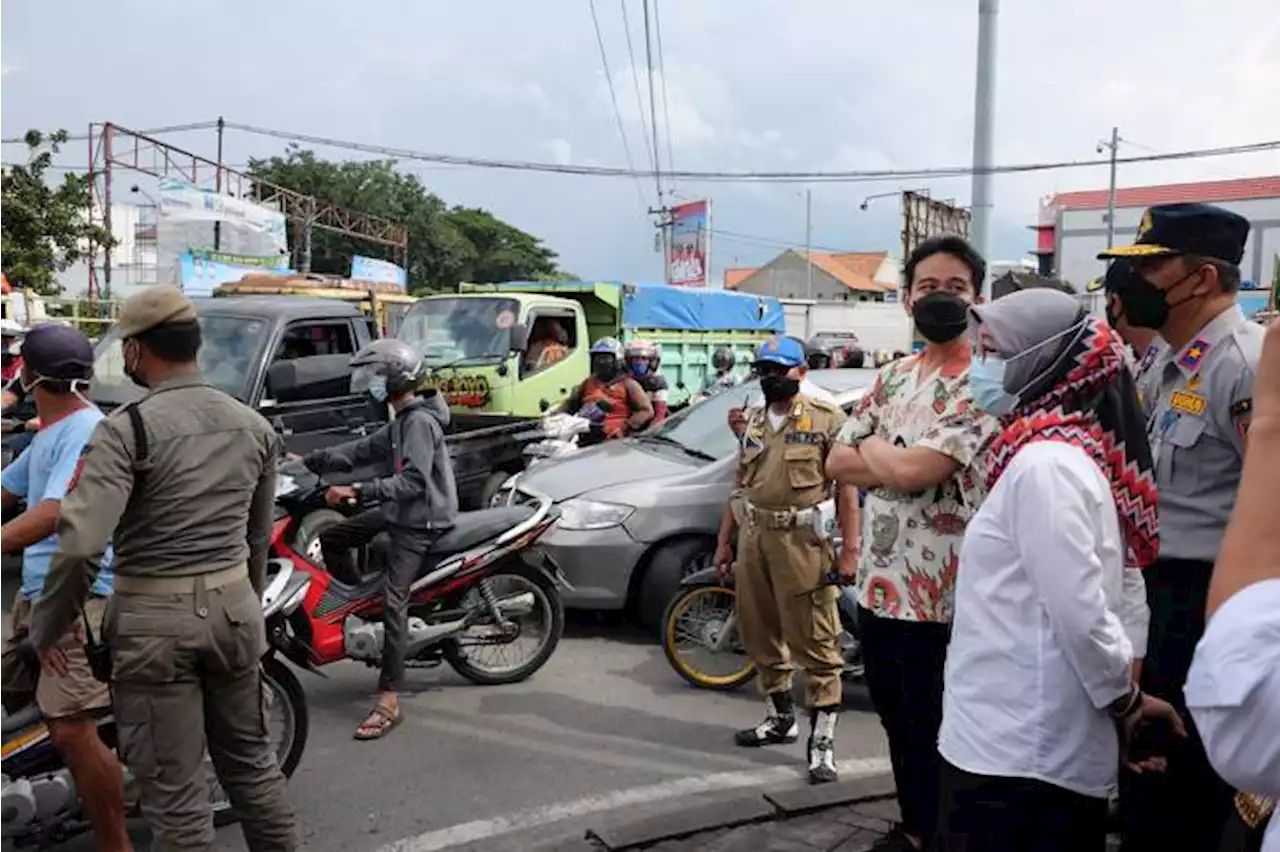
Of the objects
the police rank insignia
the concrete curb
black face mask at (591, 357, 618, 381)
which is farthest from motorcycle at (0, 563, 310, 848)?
black face mask at (591, 357, 618, 381)

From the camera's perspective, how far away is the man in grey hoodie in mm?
4770

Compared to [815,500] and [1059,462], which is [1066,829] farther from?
[815,500]

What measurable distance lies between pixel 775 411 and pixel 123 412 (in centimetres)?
257

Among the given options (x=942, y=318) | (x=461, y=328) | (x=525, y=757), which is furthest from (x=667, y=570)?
(x=461, y=328)

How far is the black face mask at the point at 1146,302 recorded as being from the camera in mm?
2814

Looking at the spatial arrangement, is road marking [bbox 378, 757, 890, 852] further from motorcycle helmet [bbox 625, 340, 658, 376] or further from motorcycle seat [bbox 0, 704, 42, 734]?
motorcycle helmet [bbox 625, 340, 658, 376]

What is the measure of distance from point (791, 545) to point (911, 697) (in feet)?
3.97

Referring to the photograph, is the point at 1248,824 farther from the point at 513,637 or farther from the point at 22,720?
the point at 513,637

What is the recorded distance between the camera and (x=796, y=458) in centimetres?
435

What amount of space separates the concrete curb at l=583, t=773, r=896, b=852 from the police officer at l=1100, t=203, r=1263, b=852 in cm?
122

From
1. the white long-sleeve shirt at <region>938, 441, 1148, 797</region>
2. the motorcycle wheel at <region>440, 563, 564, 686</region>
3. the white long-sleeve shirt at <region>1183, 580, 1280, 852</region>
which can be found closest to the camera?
the white long-sleeve shirt at <region>1183, 580, 1280, 852</region>

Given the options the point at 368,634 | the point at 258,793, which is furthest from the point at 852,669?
the point at 258,793

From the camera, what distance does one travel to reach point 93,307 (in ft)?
60.5

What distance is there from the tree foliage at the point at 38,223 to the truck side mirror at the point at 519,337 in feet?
37.8
